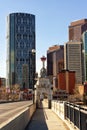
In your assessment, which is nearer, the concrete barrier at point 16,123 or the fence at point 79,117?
the concrete barrier at point 16,123

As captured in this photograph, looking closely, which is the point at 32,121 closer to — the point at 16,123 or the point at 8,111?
the point at 16,123

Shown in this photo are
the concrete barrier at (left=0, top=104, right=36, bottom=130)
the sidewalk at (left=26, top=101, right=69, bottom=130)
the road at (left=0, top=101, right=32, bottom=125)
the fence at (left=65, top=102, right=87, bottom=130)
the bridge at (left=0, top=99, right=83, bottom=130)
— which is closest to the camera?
the concrete barrier at (left=0, top=104, right=36, bottom=130)

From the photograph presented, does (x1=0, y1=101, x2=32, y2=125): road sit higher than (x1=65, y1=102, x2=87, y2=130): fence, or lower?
lower

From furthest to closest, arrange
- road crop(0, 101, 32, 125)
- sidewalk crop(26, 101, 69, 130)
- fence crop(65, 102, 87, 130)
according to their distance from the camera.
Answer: road crop(0, 101, 32, 125)
sidewalk crop(26, 101, 69, 130)
fence crop(65, 102, 87, 130)

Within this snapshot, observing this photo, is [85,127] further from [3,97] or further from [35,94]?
[3,97]

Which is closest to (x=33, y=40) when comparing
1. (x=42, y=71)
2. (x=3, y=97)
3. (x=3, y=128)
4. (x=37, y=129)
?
(x=3, y=97)

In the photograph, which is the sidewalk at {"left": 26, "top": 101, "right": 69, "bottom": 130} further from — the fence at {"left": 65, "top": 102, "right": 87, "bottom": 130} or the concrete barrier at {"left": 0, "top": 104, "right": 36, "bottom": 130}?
the fence at {"left": 65, "top": 102, "right": 87, "bottom": 130}

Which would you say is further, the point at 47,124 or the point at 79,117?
the point at 47,124

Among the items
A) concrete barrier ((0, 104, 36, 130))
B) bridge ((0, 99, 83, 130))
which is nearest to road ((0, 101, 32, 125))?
bridge ((0, 99, 83, 130))

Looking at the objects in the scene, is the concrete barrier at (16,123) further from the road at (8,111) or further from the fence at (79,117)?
the road at (8,111)

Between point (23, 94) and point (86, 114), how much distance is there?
18019 centimetres

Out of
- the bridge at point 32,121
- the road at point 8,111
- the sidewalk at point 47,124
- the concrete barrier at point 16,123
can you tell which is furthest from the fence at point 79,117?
the road at point 8,111

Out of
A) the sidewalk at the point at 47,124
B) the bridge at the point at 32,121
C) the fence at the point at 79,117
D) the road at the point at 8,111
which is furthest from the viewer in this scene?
the road at the point at 8,111

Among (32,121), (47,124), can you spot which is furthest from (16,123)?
(32,121)
